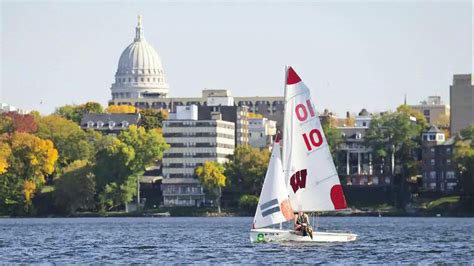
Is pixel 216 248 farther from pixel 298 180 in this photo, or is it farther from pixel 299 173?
pixel 299 173

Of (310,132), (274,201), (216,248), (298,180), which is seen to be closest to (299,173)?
(298,180)

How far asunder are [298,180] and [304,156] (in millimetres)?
1502

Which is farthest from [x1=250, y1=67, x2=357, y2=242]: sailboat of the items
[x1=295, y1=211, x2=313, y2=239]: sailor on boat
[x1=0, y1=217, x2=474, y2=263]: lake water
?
[x1=0, y1=217, x2=474, y2=263]: lake water

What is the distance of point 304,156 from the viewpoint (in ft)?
363

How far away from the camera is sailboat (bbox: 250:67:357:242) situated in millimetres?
110062

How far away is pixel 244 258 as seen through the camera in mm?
101438

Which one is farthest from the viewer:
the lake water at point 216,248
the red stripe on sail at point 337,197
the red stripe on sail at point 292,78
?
the red stripe on sail at point 337,197

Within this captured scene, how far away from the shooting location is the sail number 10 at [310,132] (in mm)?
110125

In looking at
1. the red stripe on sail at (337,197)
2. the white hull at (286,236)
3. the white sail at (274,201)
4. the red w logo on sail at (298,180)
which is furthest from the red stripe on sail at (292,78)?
the white hull at (286,236)

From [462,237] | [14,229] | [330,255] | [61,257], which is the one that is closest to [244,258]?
[330,255]

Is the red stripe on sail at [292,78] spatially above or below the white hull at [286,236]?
above

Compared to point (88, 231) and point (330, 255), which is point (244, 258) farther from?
point (88, 231)

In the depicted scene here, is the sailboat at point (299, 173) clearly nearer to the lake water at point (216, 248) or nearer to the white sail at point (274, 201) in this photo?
the white sail at point (274, 201)

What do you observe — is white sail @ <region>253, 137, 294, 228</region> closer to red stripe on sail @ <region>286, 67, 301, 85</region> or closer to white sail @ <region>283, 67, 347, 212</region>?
white sail @ <region>283, 67, 347, 212</region>
